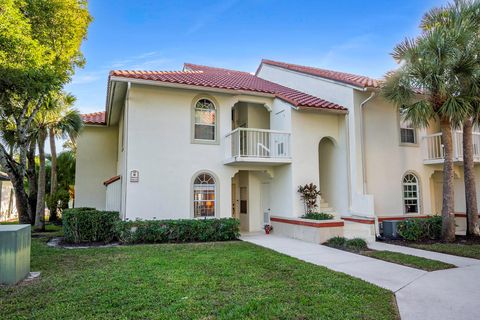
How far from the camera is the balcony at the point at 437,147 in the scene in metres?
15.2

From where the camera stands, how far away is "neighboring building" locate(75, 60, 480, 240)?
1281cm

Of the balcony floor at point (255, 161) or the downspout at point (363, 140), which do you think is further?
the downspout at point (363, 140)

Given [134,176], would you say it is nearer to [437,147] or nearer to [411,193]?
[411,193]

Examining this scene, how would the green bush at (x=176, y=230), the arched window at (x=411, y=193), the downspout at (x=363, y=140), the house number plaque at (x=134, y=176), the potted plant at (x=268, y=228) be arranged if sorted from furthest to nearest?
the arched window at (x=411, y=193)
the potted plant at (x=268, y=228)
the downspout at (x=363, y=140)
the house number plaque at (x=134, y=176)
the green bush at (x=176, y=230)

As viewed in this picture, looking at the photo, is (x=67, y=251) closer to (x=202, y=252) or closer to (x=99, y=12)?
(x=202, y=252)

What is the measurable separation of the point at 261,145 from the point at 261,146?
8 centimetres

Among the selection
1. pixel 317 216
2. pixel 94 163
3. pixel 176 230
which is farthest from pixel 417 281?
pixel 94 163

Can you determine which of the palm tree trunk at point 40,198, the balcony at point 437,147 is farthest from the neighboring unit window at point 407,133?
the palm tree trunk at point 40,198

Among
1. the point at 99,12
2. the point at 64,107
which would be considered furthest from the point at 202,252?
the point at 99,12

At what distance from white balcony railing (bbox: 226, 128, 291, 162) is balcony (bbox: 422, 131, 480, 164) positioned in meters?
7.27

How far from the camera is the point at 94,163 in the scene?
56.9 ft

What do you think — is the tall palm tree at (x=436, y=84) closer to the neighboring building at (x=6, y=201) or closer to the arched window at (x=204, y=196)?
the arched window at (x=204, y=196)

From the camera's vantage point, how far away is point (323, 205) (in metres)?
14.8

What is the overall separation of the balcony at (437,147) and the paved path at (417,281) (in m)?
7.23
